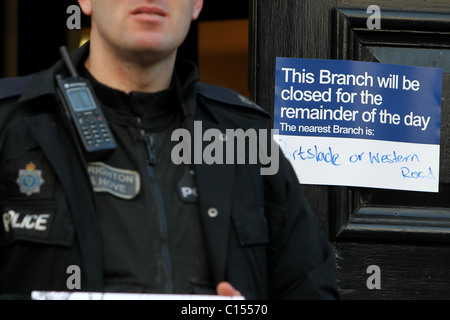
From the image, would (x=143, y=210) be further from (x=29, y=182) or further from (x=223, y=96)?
(x=223, y=96)

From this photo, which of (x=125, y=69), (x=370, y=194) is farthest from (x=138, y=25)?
(x=370, y=194)

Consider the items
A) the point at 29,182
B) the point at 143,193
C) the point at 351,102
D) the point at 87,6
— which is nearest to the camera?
the point at 29,182

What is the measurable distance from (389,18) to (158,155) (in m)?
1.55

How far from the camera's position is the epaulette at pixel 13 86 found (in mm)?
2127

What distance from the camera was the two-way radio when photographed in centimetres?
204

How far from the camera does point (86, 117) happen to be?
2.06 m

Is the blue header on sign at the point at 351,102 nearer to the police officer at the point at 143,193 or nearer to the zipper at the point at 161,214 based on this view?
the police officer at the point at 143,193

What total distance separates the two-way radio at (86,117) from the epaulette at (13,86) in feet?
0.29

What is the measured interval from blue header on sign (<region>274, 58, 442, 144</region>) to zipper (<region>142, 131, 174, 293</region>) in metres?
1.25

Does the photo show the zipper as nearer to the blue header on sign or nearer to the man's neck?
the man's neck

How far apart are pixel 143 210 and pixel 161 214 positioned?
42 millimetres

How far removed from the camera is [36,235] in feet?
6.51
